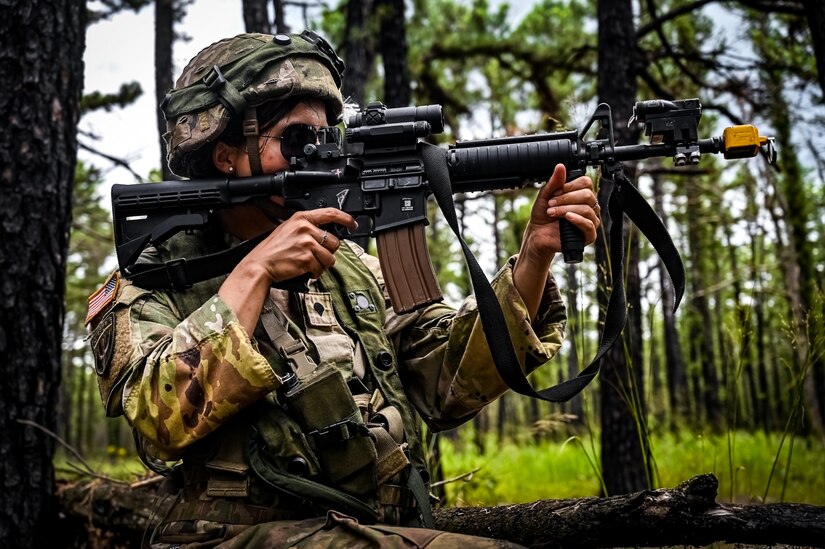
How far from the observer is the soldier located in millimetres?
2197

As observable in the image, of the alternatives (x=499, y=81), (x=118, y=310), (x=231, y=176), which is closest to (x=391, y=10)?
(x=231, y=176)

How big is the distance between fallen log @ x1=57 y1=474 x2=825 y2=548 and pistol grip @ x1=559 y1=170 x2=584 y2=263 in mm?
776

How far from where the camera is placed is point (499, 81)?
16578mm

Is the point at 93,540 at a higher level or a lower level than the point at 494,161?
lower

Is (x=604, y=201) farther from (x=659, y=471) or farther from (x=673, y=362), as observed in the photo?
(x=673, y=362)

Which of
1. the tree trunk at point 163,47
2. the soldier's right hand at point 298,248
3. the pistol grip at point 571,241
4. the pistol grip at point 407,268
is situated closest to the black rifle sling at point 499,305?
the pistol grip at point 407,268

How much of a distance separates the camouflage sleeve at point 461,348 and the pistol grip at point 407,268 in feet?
0.72

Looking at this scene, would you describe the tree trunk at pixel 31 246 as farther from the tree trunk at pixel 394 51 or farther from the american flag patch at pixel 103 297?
the tree trunk at pixel 394 51

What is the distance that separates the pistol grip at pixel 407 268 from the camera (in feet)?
8.57

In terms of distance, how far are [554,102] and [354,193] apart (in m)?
9.57

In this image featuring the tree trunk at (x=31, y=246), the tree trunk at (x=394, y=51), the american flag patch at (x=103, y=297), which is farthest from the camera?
the tree trunk at (x=394, y=51)

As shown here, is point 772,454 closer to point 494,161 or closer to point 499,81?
point 494,161

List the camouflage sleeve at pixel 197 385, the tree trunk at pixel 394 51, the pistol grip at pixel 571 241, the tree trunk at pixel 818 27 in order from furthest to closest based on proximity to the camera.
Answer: the tree trunk at pixel 394 51
the tree trunk at pixel 818 27
the pistol grip at pixel 571 241
the camouflage sleeve at pixel 197 385

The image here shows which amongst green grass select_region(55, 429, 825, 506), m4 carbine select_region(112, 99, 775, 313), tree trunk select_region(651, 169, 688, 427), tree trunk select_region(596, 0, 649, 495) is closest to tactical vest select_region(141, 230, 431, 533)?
m4 carbine select_region(112, 99, 775, 313)
